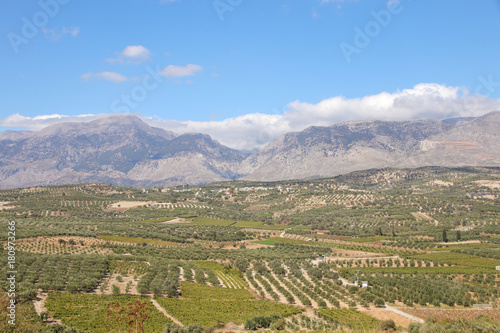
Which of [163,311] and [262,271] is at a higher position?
[163,311]

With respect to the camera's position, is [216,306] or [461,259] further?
[461,259]

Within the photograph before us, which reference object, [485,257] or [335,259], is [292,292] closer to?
[335,259]

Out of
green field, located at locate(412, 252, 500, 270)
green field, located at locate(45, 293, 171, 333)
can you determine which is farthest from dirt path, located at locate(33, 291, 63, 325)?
green field, located at locate(412, 252, 500, 270)

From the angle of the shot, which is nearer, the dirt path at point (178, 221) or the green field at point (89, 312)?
the green field at point (89, 312)

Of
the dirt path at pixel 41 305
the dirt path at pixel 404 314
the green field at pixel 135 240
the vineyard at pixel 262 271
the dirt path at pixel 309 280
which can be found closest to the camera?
the dirt path at pixel 41 305

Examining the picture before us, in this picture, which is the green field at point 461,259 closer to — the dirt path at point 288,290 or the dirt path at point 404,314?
the dirt path at point 404,314

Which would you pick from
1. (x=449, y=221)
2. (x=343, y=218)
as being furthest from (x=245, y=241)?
(x=449, y=221)

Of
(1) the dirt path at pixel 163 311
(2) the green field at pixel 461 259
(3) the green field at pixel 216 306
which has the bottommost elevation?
(2) the green field at pixel 461 259

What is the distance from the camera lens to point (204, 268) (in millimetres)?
67312

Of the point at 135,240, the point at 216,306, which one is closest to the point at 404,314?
the point at 216,306

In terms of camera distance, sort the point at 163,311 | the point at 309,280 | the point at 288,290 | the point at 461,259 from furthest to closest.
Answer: the point at 461,259
the point at 309,280
the point at 288,290
the point at 163,311

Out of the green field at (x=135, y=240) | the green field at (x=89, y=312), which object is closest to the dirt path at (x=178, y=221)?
the green field at (x=135, y=240)

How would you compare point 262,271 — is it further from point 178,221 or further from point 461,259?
point 178,221

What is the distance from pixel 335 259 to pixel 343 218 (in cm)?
6360
